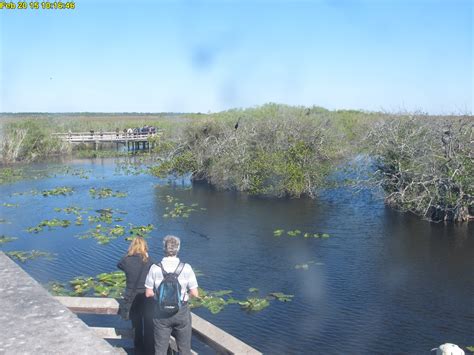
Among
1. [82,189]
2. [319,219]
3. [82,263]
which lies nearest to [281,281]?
[82,263]

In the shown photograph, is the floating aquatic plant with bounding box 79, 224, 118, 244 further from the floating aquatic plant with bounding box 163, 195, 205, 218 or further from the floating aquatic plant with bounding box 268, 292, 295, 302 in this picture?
the floating aquatic plant with bounding box 268, 292, 295, 302

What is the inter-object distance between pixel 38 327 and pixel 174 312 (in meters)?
1.50

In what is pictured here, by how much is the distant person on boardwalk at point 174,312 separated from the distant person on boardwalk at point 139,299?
549 millimetres

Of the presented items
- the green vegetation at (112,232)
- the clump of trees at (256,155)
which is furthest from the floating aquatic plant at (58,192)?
the green vegetation at (112,232)

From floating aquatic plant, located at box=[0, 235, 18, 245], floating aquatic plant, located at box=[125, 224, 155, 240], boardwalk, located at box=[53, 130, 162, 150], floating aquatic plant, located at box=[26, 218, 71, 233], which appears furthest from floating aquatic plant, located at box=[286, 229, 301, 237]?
boardwalk, located at box=[53, 130, 162, 150]

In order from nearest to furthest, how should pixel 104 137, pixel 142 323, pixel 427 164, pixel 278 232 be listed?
pixel 142 323
pixel 278 232
pixel 427 164
pixel 104 137

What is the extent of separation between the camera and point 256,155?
3144 cm

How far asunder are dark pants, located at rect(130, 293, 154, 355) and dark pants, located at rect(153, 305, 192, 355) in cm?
52

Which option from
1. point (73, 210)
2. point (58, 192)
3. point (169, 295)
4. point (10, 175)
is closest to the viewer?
point (169, 295)

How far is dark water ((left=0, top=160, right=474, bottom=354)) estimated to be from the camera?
40.4 feet

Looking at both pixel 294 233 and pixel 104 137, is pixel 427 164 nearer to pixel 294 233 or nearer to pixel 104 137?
pixel 294 233

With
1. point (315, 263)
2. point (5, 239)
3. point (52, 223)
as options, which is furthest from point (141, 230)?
point (315, 263)

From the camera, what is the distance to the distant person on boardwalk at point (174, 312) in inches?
237

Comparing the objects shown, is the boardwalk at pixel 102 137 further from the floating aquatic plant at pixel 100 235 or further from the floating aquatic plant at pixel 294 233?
the floating aquatic plant at pixel 294 233
